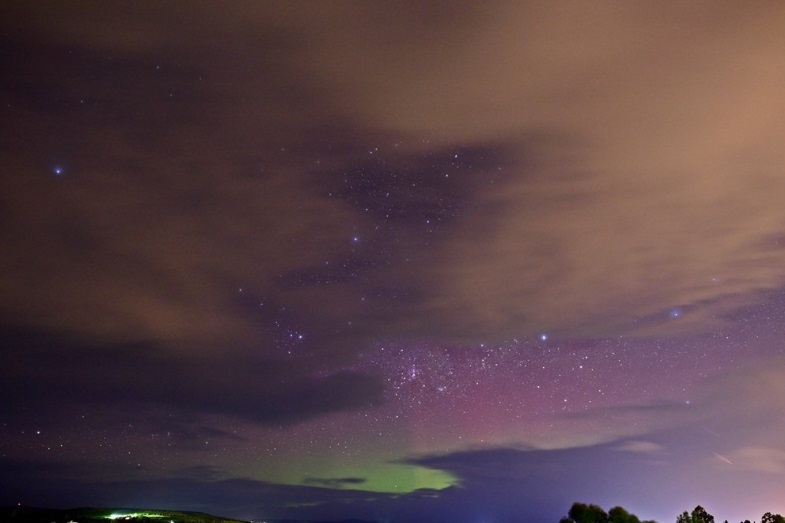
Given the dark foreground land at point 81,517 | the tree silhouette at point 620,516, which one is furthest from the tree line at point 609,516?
the dark foreground land at point 81,517

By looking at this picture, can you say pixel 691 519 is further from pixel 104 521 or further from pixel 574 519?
pixel 104 521

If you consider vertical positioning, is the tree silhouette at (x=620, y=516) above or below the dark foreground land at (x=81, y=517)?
above

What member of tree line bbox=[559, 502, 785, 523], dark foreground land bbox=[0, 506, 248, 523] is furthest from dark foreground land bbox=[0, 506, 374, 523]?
tree line bbox=[559, 502, 785, 523]

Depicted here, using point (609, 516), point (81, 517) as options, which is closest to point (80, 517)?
point (81, 517)

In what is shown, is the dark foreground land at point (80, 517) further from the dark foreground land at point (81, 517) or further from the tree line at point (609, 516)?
the tree line at point (609, 516)

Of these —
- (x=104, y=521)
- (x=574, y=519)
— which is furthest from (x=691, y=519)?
(x=104, y=521)

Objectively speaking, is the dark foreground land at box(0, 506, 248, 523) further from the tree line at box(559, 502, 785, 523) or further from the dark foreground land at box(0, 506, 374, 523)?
the tree line at box(559, 502, 785, 523)


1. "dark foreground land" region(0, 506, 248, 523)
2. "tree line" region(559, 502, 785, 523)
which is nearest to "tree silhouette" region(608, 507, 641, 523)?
"tree line" region(559, 502, 785, 523)

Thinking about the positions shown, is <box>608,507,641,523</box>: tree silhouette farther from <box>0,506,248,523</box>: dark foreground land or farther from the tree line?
<box>0,506,248,523</box>: dark foreground land

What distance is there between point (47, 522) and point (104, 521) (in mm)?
12215

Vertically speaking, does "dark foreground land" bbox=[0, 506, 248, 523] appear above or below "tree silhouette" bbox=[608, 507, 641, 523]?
below

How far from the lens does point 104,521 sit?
13175cm

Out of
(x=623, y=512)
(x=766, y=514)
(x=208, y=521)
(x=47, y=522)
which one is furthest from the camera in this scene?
(x=208, y=521)

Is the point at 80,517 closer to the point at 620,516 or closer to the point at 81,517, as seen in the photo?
the point at 81,517
